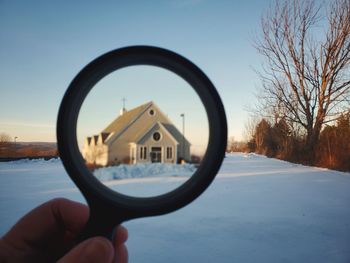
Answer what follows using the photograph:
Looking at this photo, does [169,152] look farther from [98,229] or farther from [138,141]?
[98,229]

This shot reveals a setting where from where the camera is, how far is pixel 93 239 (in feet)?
4.22

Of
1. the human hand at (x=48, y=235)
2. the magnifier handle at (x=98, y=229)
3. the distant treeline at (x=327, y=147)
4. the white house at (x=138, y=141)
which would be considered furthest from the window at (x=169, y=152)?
the distant treeline at (x=327, y=147)

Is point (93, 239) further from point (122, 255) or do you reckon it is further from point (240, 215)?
point (240, 215)

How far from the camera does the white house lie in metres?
1.93

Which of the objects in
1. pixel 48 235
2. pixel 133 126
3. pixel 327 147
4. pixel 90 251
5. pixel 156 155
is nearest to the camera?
pixel 90 251

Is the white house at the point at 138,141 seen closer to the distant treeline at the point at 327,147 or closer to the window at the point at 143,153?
the window at the point at 143,153

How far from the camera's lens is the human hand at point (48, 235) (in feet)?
5.56

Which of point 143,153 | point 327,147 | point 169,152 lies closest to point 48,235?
point 143,153

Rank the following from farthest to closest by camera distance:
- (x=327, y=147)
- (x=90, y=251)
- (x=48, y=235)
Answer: (x=327, y=147) → (x=48, y=235) → (x=90, y=251)

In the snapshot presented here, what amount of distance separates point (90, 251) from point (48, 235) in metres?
0.75

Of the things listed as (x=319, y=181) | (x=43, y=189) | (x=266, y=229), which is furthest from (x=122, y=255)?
(x=319, y=181)

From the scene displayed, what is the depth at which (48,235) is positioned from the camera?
182cm

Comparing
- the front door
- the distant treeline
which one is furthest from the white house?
the distant treeline

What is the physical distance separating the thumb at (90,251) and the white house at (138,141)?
53cm
